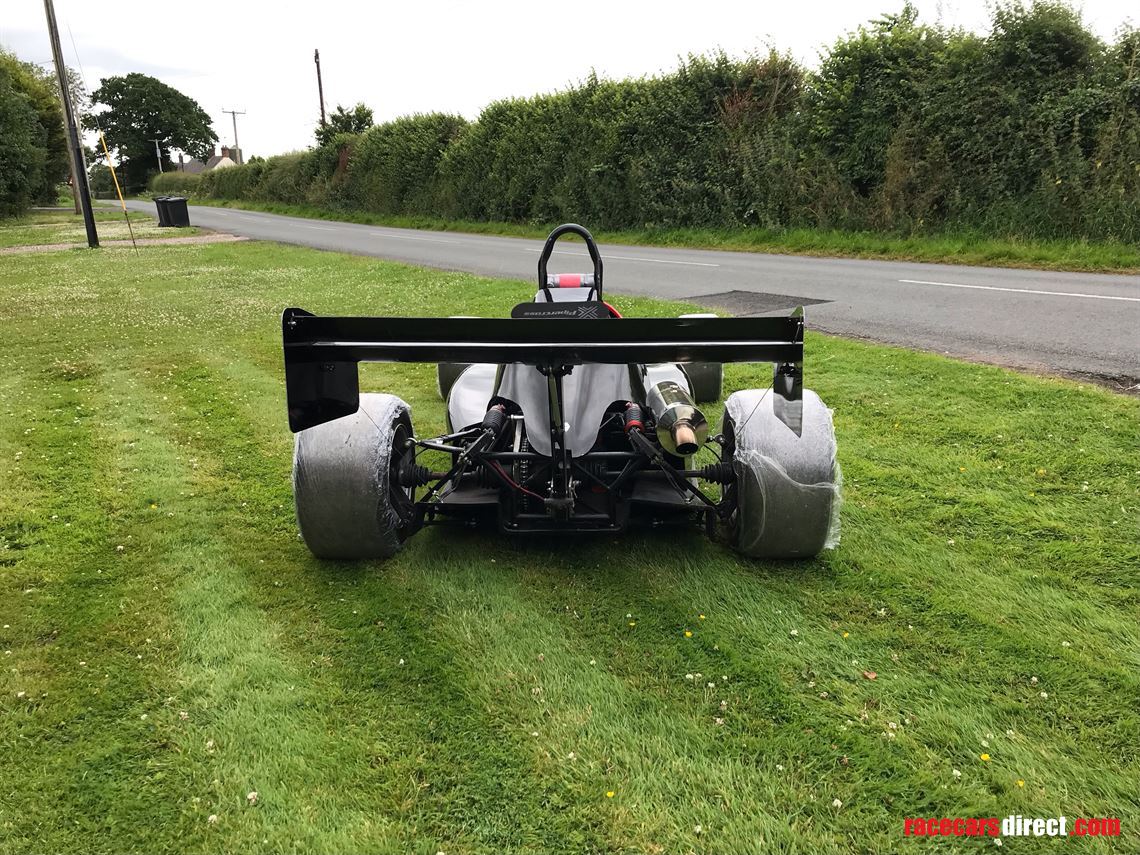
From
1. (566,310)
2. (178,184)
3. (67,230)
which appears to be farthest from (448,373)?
(178,184)

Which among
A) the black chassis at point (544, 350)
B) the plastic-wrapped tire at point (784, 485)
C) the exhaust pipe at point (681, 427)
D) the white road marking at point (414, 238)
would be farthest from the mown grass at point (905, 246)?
the black chassis at point (544, 350)

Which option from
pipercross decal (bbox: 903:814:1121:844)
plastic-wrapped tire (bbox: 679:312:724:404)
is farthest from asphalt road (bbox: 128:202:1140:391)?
pipercross decal (bbox: 903:814:1121:844)

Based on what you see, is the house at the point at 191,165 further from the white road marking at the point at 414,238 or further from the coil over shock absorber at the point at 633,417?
the coil over shock absorber at the point at 633,417

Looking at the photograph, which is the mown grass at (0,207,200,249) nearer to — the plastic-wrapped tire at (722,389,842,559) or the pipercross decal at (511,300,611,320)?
the pipercross decal at (511,300,611,320)

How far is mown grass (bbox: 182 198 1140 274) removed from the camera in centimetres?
1277

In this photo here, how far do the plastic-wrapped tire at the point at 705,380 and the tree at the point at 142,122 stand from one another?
342 ft

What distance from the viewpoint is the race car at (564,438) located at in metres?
2.98

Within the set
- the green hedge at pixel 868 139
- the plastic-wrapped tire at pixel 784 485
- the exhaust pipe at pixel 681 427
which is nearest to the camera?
the exhaust pipe at pixel 681 427

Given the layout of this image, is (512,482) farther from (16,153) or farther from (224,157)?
(224,157)

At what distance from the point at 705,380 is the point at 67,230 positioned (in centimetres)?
3026

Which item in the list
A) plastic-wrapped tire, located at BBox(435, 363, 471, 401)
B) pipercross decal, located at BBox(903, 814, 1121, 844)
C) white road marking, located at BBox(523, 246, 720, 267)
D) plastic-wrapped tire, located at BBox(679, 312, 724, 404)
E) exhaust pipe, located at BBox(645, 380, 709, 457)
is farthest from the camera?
white road marking, located at BBox(523, 246, 720, 267)

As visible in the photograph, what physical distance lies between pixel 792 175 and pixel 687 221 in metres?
3.22

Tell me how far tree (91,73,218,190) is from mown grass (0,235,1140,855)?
105317 millimetres

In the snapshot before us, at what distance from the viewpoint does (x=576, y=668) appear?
9.59 ft
